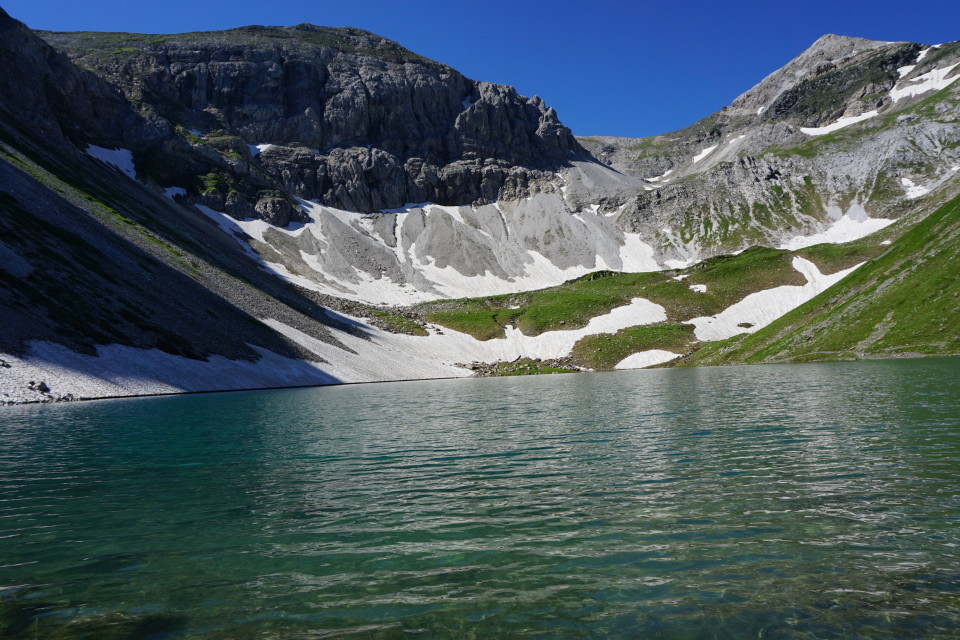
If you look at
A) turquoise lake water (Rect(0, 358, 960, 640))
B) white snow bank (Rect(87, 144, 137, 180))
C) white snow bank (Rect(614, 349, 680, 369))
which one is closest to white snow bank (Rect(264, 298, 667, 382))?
white snow bank (Rect(614, 349, 680, 369))

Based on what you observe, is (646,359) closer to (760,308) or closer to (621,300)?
(621,300)

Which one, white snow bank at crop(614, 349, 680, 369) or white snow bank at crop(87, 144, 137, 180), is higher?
white snow bank at crop(87, 144, 137, 180)

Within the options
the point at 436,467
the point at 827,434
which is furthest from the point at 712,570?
the point at 827,434

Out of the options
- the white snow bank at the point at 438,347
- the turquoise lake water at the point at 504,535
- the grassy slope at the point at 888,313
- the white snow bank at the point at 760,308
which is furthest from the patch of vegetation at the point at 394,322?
the turquoise lake water at the point at 504,535

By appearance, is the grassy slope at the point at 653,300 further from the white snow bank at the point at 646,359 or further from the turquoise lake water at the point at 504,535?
the turquoise lake water at the point at 504,535

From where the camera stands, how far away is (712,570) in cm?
912

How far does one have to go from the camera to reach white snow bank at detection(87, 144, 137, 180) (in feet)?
607

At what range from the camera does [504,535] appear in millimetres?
11648

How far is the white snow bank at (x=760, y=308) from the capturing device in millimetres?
133800

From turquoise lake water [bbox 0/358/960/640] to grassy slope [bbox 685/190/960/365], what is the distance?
64.5 m

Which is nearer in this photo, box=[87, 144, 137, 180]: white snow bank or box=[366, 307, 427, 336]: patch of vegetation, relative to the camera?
box=[366, 307, 427, 336]: patch of vegetation

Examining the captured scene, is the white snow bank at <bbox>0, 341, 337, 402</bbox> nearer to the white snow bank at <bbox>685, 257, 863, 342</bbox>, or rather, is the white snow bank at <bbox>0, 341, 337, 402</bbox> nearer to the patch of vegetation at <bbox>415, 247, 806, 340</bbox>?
the patch of vegetation at <bbox>415, 247, 806, 340</bbox>

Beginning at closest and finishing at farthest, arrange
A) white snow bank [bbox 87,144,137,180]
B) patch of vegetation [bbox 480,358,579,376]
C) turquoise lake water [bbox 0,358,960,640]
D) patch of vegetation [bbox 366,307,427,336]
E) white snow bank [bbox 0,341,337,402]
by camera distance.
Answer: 1. turquoise lake water [bbox 0,358,960,640]
2. white snow bank [bbox 0,341,337,402]
3. patch of vegetation [bbox 480,358,579,376]
4. patch of vegetation [bbox 366,307,427,336]
5. white snow bank [bbox 87,144,137,180]

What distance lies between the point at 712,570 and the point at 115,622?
9763 millimetres
